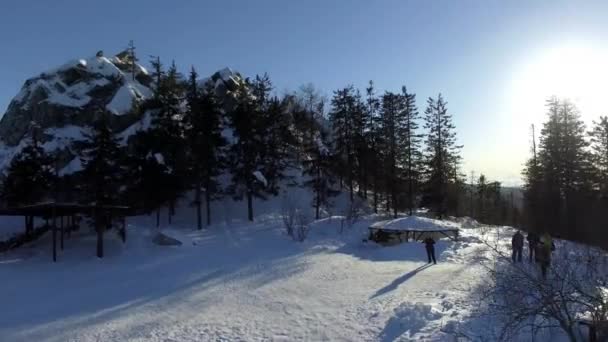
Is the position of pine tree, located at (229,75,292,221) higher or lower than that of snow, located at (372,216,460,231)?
higher

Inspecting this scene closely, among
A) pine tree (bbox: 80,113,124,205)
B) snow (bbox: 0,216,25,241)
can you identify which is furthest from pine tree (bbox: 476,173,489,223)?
snow (bbox: 0,216,25,241)

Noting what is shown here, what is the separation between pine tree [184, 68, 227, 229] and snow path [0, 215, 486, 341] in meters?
8.36

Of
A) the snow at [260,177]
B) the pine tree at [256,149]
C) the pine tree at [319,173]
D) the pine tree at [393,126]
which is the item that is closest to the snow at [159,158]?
the pine tree at [256,149]

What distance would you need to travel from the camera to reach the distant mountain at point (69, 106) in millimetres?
45188

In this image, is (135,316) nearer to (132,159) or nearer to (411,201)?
(132,159)

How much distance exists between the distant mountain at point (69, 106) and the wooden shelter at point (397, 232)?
2438cm

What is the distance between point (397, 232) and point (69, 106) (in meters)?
37.6

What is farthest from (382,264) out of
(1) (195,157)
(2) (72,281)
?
(1) (195,157)

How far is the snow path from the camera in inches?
462

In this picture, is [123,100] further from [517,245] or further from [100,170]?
[517,245]

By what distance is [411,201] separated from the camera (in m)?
45.7

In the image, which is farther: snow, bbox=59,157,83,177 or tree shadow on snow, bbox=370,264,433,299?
snow, bbox=59,157,83,177

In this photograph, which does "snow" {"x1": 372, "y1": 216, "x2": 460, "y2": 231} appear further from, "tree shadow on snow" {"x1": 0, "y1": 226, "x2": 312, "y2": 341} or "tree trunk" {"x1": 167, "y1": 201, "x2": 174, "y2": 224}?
"tree trunk" {"x1": 167, "y1": 201, "x2": 174, "y2": 224}

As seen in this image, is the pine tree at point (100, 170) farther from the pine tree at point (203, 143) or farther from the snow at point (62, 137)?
the snow at point (62, 137)
